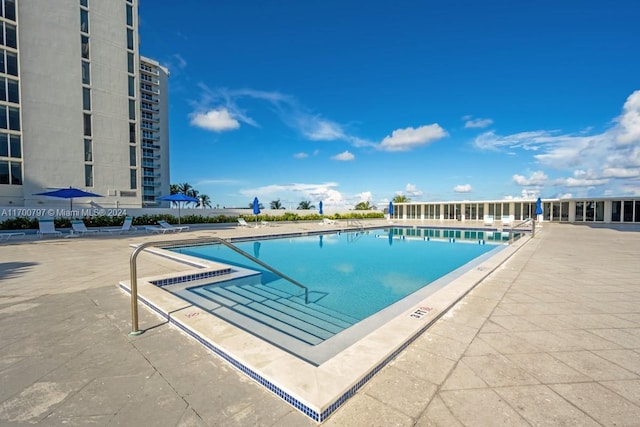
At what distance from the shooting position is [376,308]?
4391mm

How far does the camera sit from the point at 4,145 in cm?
1678

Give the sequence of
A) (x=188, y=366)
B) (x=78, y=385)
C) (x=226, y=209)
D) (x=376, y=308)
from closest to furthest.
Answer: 1. (x=78, y=385)
2. (x=188, y=366)
3. (x=376, y=308)
4. (x=226, y=209)

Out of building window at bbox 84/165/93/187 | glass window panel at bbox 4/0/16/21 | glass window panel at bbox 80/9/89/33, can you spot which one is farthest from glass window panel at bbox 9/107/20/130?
glass window panel at bbox 80/9/89/33

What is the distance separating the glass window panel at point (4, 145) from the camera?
54.8 feet

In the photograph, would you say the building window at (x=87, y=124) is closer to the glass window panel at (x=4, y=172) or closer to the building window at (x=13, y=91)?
the building window at (x=13, y=91)

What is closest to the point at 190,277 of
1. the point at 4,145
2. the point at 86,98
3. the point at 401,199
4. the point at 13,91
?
the point at 4,145

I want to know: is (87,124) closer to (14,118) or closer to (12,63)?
(14,118)

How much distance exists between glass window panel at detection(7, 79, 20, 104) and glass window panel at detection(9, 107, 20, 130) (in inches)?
21.2

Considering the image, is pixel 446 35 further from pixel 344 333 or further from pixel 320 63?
pixel 344 333

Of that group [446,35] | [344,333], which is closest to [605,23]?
[446,35]

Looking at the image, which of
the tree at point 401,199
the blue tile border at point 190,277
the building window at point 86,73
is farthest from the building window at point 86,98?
the tree at point 401,199

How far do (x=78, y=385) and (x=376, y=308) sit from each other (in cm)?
355

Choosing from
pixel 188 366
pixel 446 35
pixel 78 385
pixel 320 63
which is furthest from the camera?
pixel 320 63

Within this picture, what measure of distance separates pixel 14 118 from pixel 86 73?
523 centimetres
